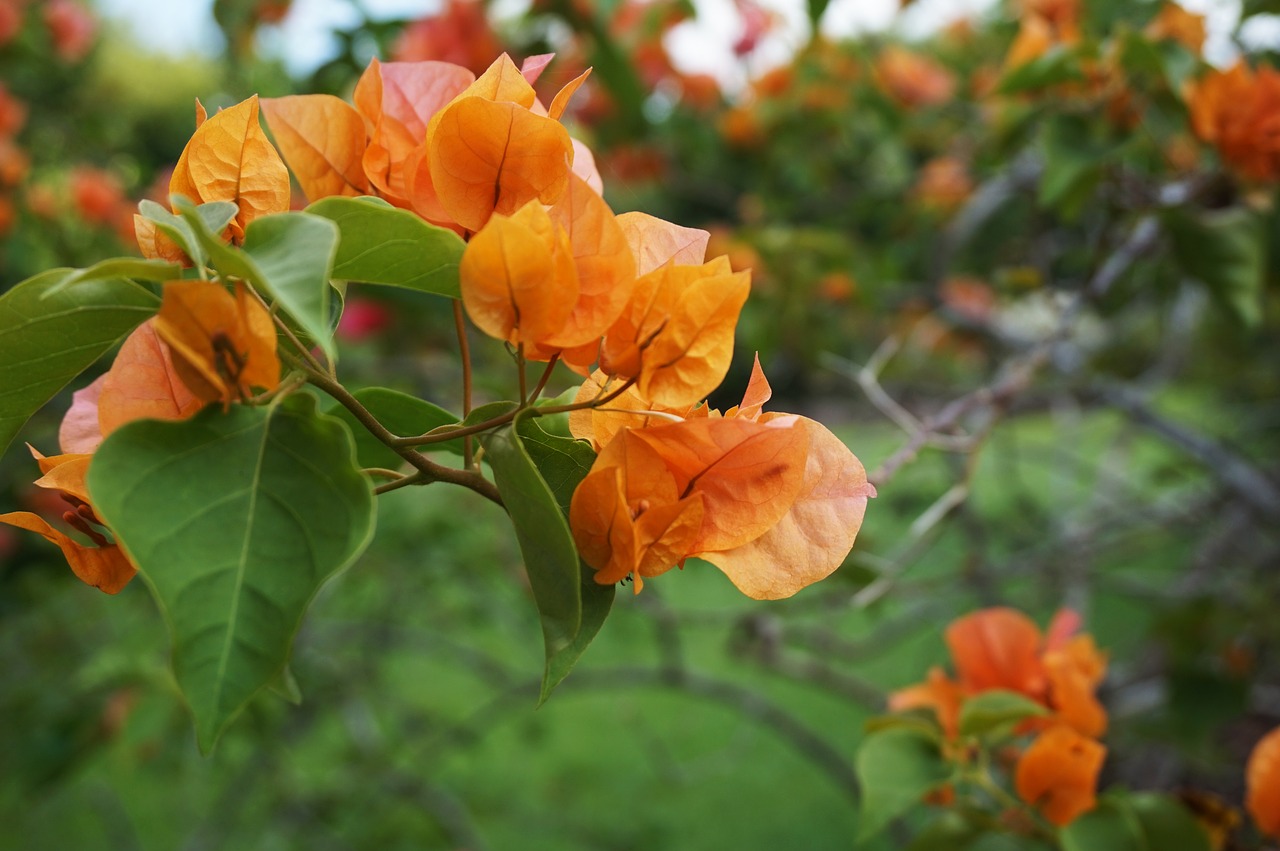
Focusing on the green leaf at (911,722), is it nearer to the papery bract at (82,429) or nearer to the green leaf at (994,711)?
the green leaf at (994,711)

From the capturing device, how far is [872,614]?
1.62m

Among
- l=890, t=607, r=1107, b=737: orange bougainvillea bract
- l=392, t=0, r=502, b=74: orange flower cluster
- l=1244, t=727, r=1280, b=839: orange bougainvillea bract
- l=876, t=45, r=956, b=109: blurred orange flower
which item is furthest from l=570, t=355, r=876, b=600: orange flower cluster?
l=876, t=45, r=956, b=109: blurred orange flower

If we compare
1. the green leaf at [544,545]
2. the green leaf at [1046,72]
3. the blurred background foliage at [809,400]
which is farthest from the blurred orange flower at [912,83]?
the green leaf at [544,545]

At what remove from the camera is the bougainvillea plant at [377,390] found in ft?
0.92

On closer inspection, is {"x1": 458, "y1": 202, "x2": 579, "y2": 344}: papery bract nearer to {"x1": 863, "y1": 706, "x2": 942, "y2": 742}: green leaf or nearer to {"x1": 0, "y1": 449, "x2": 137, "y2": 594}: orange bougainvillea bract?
{"x1": 0, "y1": 449, "x2": 137, "y2": 594}: orange bougainvillea bract

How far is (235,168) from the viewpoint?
0.38 meters

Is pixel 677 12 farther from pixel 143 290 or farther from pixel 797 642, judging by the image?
pixel 143 290

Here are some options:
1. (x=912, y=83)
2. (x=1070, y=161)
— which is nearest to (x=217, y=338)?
(x=1070, y=161)

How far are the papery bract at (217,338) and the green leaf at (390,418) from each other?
3.6 inches

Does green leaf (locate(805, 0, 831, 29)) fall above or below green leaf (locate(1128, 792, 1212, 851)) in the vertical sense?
above

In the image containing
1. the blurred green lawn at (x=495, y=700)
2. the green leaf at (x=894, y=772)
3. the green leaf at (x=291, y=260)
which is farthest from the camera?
the blurred green lawn at (x=495, y=700)

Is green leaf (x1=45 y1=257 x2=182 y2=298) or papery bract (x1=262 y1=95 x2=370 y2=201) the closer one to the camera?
green leaf (x1=45 y1=257 x2=182 y2=298)

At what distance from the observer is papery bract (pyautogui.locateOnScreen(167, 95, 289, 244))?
368 mm

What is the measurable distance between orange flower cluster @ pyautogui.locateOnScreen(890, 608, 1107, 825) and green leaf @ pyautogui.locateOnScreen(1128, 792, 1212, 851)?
0.05 m
